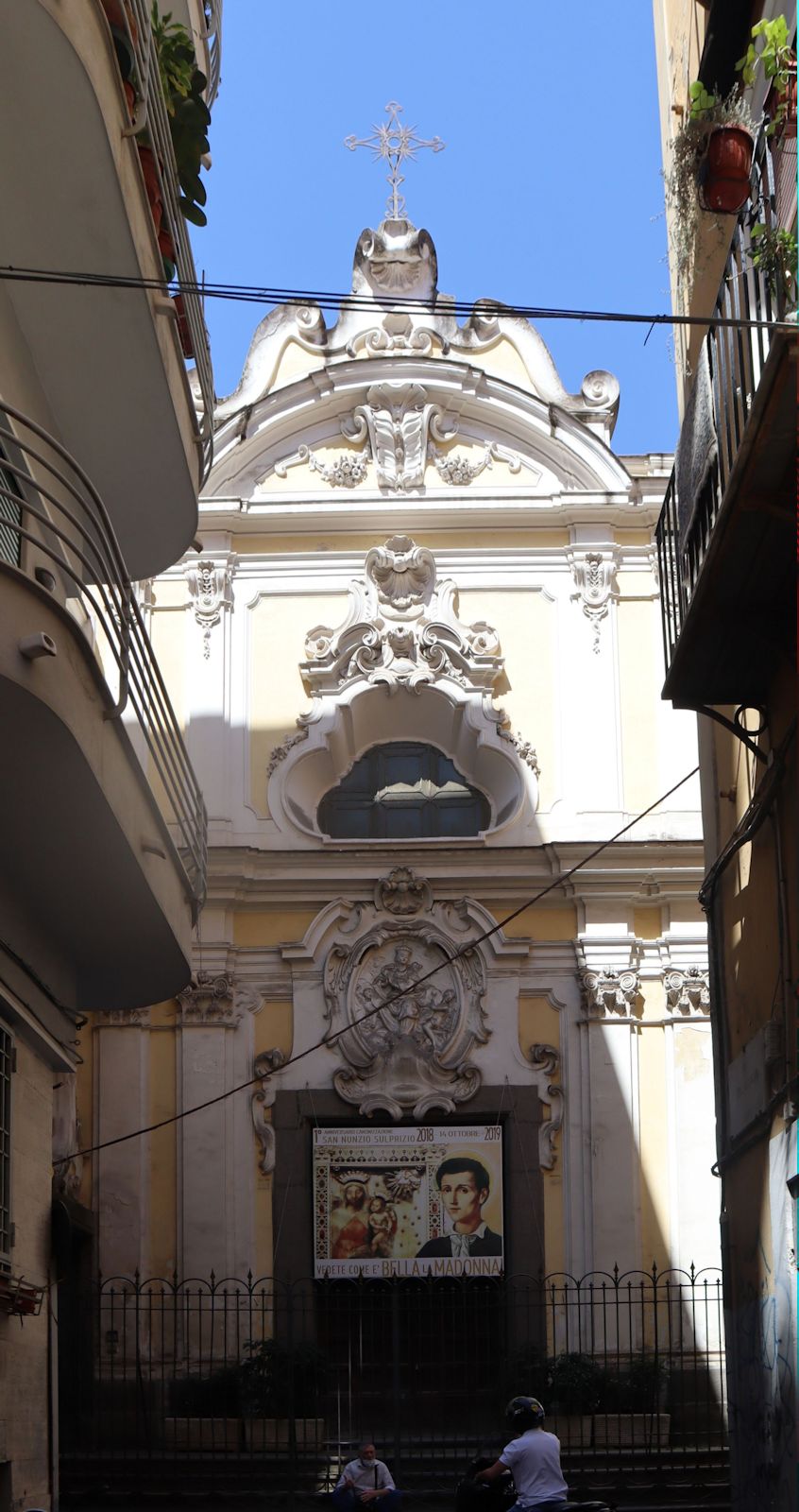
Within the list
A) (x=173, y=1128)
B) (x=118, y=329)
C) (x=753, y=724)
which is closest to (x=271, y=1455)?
(x=173, y=1128)

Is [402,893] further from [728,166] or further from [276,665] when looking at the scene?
[728,166]

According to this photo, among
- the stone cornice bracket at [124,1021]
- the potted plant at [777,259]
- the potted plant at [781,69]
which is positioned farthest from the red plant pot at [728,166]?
the stone cornice bracket at [124,1021]

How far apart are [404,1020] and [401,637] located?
377 centimetres

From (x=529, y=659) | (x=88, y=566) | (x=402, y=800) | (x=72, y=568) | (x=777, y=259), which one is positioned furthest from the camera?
(x=402, y=800)

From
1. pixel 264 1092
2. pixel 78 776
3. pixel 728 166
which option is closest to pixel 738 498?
pixel 728 166

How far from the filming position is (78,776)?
914 cm

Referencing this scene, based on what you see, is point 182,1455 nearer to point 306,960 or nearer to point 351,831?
point 306,960

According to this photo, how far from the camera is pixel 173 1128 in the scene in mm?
19312

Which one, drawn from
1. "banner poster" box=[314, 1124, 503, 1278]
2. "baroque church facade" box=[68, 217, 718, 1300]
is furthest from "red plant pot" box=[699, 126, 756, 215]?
"banner poster" box=[314, 1124, 503, 1278]

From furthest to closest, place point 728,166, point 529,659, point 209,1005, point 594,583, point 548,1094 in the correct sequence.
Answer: point 594,583 < point 529,659 < point 209,1005 < point 548,1094 < point 728,166

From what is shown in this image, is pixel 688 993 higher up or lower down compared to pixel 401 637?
lower down

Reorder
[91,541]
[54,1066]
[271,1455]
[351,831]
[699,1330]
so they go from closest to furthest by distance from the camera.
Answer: [91,541] < [54,1066] < [271,1455] < [699,1330] < [351,831]

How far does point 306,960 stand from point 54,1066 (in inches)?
325

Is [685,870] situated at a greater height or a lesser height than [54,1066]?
greater
